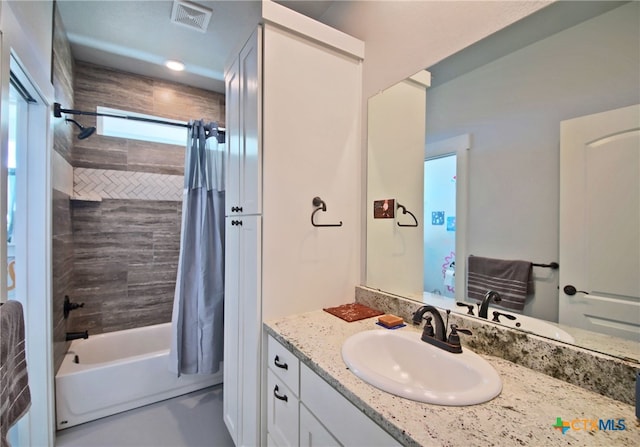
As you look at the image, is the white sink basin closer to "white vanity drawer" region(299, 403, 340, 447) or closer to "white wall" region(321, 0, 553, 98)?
"white vanity drawer" region(299, 403, 340, 447)

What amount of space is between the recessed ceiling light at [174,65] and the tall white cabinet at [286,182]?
1.17 m

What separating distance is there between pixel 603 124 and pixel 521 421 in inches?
32.7

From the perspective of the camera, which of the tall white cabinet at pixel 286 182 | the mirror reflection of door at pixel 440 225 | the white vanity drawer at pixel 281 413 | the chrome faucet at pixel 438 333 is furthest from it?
the tall white cabinet at pixel 286 182

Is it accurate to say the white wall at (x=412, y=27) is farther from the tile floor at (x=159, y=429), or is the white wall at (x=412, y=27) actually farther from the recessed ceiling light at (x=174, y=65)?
the tile floor at (x=159, y=429)

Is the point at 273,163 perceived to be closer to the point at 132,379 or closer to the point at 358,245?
the point at 358,245

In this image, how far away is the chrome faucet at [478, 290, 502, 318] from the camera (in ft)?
3.35

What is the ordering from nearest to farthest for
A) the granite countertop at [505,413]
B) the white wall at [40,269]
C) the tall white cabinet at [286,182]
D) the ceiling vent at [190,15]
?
1. the granite countertop at [505,413]
2. the tall white cabinet at [286,182]
3. the white wall at [40,269]
4. the ceiling vent at [190,15]

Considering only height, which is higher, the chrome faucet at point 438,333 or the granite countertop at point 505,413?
the chrome faucet at point 438,333

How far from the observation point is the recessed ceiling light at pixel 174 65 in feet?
7.89

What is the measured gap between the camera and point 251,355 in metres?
1.39

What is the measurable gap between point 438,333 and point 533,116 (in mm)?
819

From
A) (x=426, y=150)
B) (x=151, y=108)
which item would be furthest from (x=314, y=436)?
(x=151, y=108)

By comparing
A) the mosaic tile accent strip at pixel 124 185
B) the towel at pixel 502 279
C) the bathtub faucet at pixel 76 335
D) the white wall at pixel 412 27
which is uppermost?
the white wall at pixel 412 27

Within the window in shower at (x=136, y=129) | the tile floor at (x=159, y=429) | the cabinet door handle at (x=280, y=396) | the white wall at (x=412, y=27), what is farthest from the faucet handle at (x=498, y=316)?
the window in shower at (x=136, y=129)
